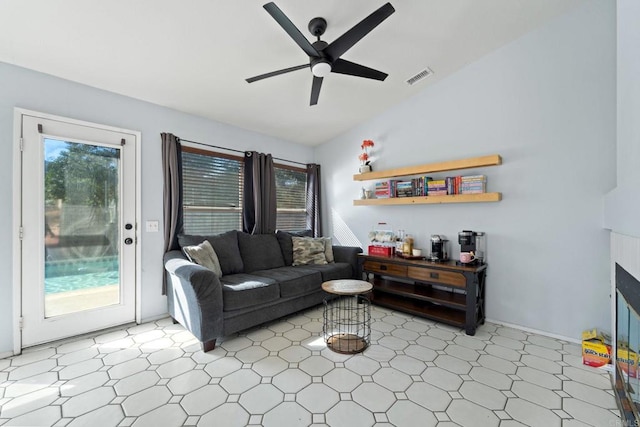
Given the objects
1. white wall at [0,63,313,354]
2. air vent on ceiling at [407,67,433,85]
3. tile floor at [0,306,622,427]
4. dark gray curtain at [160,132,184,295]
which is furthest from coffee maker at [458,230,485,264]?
dark gray curtain at [160,132,184,295]

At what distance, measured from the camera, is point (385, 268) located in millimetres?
3432

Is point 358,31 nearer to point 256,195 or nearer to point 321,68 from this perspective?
point 321,68

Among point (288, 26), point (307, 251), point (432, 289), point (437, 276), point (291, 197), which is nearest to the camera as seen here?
point (288, 26)

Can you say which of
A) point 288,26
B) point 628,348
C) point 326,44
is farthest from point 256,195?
point 628,348

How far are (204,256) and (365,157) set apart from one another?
2597mm

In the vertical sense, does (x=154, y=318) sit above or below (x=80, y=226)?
below

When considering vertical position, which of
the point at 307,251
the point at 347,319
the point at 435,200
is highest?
the point at 435,200

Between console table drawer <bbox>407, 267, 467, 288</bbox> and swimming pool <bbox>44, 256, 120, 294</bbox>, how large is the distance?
128 inches

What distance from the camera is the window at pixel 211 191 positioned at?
3.40 metres

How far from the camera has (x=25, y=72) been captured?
92.4 inches

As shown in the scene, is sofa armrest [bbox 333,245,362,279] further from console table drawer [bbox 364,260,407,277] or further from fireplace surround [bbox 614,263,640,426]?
fireplace surround [bbox 614,263,640,426]

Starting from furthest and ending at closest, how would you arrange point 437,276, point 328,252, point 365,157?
point 365,157 < point 328,252 < point 437,276

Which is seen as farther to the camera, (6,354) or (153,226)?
(153,226)

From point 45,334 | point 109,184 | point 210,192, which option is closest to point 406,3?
point 210,192
